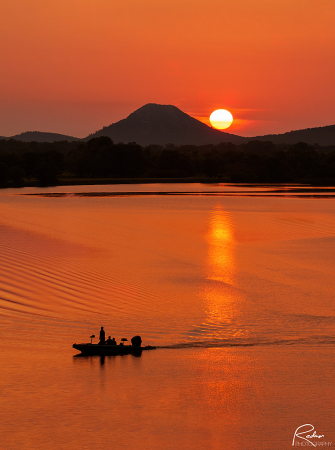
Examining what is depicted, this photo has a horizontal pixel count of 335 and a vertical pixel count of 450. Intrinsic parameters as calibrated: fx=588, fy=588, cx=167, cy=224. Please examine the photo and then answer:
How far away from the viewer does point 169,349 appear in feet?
76.0

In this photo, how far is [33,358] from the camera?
21.8 m

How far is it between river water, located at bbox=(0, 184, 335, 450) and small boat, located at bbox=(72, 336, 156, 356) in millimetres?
287

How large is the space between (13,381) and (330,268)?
27.1 m

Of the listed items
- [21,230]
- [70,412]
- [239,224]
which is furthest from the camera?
[239,224]

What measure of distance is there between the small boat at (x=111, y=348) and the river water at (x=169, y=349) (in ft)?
0.94

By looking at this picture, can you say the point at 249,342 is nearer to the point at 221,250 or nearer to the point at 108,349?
the point at 108,349

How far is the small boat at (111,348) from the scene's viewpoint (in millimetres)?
22328

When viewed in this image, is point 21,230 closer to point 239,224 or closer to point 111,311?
point 239,224

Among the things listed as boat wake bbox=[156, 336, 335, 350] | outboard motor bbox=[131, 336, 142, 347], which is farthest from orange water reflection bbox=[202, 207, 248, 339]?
outboard motor bbox=[131, 336, 142, 347]

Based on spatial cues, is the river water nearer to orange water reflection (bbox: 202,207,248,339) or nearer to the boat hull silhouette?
→ orange water reflection (bbox: 202,207,248,339)

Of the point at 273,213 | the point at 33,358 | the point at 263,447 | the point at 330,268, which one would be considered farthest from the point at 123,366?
the point at 273,213

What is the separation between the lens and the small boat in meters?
22.3

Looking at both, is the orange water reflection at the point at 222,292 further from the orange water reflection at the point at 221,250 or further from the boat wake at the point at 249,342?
the boat wake at the point at 249,342

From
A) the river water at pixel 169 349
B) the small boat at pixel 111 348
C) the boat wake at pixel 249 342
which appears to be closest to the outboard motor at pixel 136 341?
the small boat at pixel 111 348
